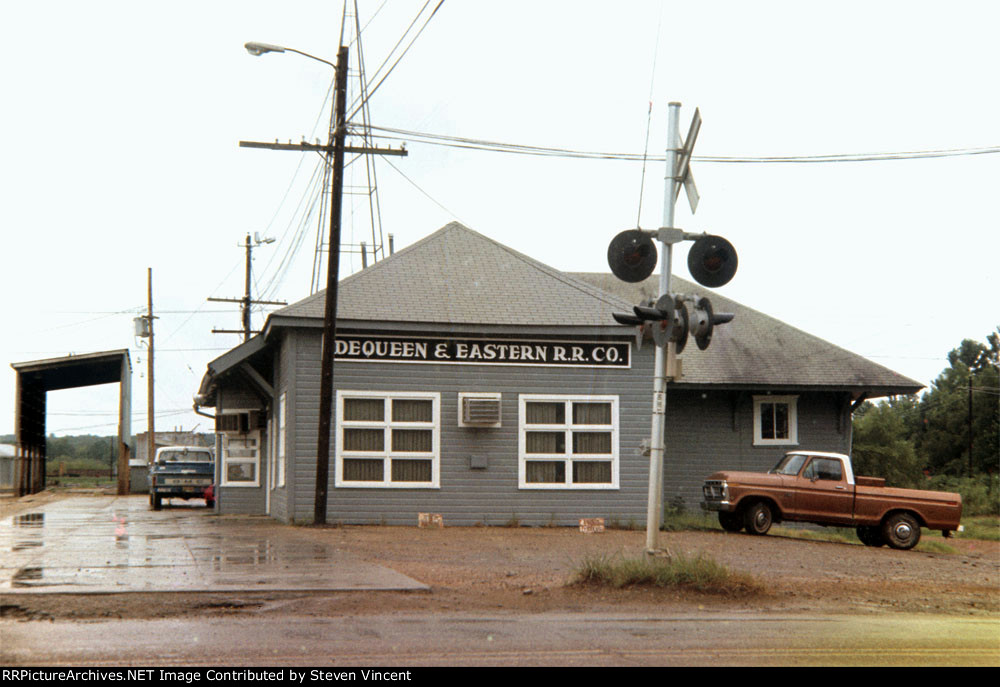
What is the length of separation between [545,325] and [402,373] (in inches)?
126

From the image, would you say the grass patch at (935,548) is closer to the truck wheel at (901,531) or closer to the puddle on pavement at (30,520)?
the truck wheel at (901,531)

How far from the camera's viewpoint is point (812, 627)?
32.8 ft

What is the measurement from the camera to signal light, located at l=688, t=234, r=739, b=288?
43.8ft

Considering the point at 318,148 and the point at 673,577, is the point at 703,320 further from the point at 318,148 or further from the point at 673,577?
the point at 318,148

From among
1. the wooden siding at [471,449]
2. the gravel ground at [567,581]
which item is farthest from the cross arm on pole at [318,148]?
the gravel ground at [567,581]

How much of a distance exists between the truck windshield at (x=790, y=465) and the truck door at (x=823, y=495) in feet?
0.72

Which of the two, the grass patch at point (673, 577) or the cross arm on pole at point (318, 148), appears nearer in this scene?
the grass patch at point (673, 577)

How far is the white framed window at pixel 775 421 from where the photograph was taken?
89.3 feet

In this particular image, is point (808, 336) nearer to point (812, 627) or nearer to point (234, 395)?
point (234, 395)

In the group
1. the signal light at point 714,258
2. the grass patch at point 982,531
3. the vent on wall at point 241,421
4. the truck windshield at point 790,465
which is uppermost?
the signal light at point 714,258

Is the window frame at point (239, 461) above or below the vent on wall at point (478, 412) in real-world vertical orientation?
below

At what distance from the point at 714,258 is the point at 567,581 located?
4.39 meters

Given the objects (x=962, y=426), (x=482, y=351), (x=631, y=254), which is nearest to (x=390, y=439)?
(x=482, y=351)

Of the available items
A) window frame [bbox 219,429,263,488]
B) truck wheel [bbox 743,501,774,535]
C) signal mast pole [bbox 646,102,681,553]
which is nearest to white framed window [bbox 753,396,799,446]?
truck wheel [bbox 743,501,774,535]
